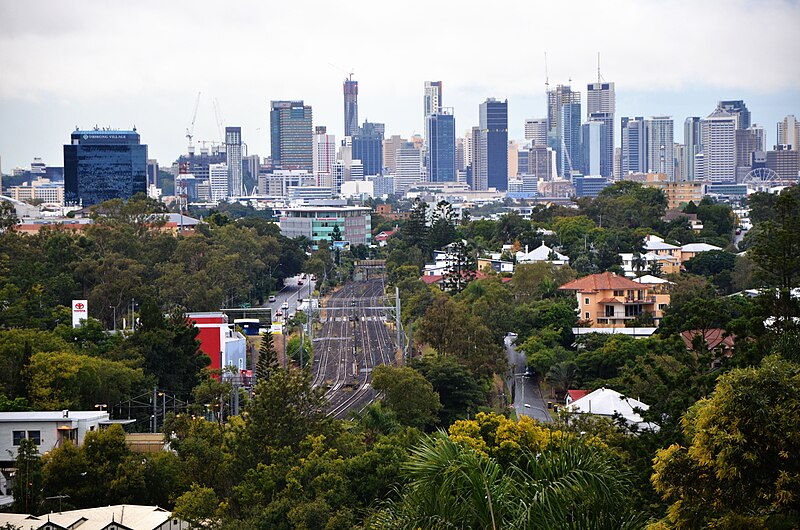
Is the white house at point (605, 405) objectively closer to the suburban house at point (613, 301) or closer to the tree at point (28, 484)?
the tree at point (28, 484)

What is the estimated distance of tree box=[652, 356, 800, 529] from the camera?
9602 mm

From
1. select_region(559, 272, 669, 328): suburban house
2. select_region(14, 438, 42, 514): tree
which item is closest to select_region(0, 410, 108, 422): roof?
select_region(14, 438, 42, 514): tree

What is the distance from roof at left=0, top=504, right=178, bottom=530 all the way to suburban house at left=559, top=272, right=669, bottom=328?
30.8 metres

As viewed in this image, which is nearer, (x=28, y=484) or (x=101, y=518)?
(x=101, y=518)

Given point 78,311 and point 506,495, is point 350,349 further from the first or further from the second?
point 506,495

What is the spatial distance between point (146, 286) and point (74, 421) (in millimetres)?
23781

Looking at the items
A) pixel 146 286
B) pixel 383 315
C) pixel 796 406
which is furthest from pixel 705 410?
pixel 383 315

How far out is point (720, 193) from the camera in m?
193

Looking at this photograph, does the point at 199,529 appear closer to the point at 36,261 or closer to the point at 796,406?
the point at 796,406

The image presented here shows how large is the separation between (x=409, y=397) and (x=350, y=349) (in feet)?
64.4

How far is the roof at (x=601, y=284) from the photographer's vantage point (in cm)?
4959

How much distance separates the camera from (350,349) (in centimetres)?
4884

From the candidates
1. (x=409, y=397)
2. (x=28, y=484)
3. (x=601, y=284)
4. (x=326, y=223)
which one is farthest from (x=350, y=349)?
(x=326, y=223)

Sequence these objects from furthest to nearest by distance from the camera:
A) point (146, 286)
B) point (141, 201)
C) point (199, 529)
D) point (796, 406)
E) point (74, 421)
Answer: point (141, 201) < point (146, 286) < point (74, 421) < point (199, 529) < point (796, 406)
